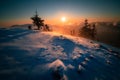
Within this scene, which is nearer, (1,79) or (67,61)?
(1,79)

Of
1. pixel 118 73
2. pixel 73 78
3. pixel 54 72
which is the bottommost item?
pixel 118 73

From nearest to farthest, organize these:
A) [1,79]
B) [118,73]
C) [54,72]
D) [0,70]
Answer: [1,79]
[0,70]
[54,72]
[118,73]

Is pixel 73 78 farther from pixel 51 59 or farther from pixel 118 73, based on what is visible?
pixel 118 73

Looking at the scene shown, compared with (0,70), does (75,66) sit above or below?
below

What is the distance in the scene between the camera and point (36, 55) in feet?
28.6

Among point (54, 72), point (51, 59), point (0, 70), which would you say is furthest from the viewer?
point (51, 59)

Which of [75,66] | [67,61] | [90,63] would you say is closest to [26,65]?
[67,61]

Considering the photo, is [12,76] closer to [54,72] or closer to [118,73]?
[54,72]

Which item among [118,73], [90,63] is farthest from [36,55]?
[118,73]

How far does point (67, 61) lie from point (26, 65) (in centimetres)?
367

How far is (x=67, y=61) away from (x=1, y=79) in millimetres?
5314

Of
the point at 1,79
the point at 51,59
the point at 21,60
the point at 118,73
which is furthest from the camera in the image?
the point at 118,73

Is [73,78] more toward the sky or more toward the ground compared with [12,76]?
more toward the ground

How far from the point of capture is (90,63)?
9883mm
